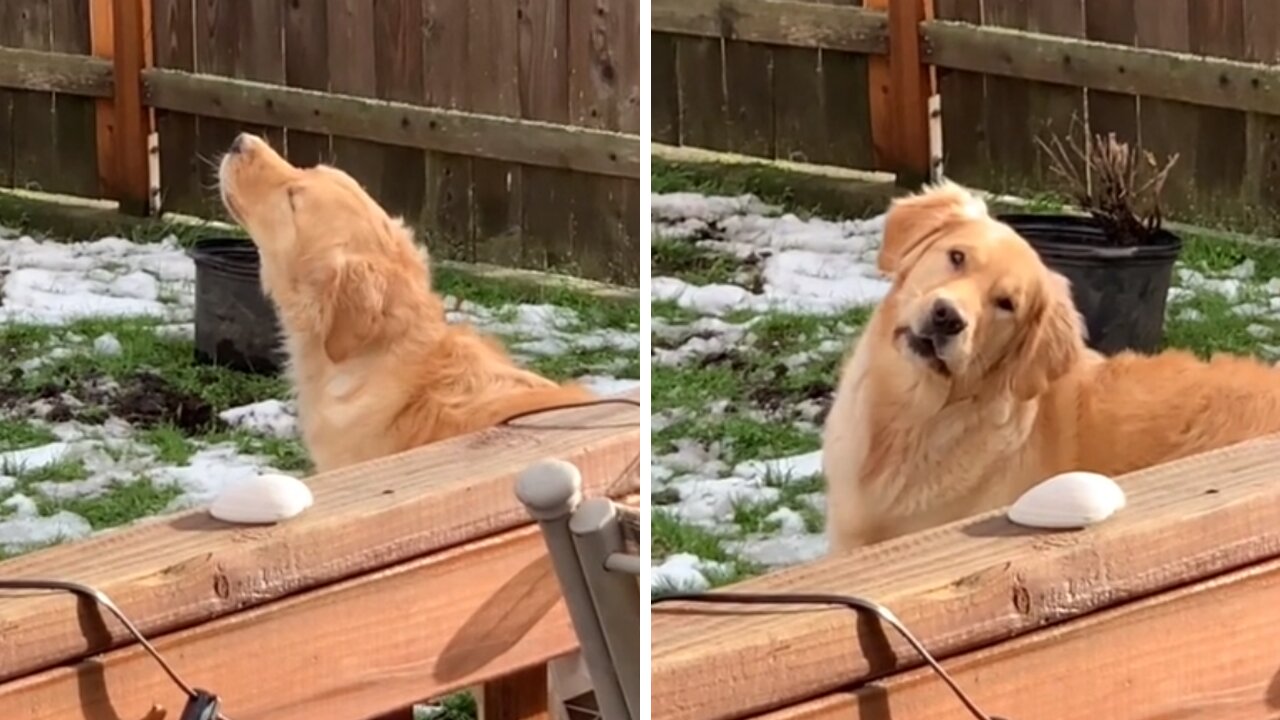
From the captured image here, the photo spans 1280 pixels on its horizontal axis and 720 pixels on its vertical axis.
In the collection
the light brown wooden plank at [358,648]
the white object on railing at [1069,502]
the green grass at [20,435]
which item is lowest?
the light brown wooden plank at [358,648]

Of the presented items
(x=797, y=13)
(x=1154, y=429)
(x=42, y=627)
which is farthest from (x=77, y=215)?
(x=1154, y=429)

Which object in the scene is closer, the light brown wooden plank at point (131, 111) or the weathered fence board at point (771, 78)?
the weathered fence board at point (771, 78)

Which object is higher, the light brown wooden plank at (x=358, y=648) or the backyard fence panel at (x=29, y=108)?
the backyard fence panel at (x=29, y=108)

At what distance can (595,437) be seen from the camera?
1.75m

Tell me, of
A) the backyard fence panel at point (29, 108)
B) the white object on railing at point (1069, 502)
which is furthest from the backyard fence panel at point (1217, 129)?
the backyard fence panel at point (29, 108)

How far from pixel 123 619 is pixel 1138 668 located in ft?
2.63

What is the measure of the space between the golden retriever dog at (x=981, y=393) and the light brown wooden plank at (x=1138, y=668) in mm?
110

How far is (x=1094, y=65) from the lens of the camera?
1.48m

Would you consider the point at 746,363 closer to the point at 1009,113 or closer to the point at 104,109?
the point at 1009,113

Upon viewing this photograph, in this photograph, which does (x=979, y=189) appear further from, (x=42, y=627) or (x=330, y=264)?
(x=42, y=627)

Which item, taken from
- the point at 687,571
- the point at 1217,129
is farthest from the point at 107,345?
the point at 1217,129

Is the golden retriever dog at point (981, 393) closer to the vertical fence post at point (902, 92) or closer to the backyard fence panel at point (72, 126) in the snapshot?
the vertical fence post at point (902, 92)

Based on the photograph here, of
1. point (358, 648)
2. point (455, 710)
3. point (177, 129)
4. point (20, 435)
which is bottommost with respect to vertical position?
point (455, 710)

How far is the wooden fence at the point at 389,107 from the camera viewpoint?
1633 mm
